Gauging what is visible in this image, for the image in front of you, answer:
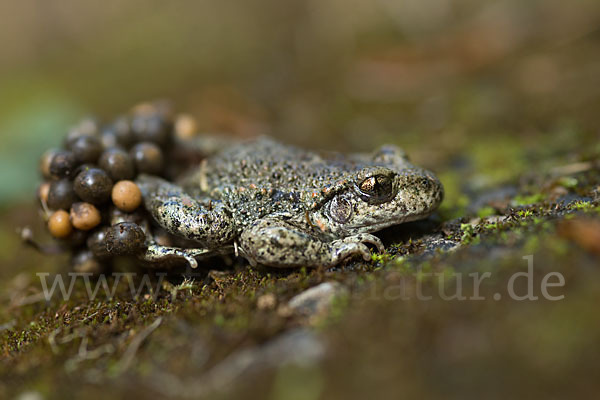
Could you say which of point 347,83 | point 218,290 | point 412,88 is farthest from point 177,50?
point 218,290

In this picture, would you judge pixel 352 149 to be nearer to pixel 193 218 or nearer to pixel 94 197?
pixel 193 218

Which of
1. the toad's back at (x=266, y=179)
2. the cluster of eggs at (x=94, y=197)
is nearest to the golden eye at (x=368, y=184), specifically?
the toad's back at (x=266, y=179)

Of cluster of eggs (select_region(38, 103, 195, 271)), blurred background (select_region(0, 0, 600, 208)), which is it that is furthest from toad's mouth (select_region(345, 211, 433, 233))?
blurred background (select_region(0, 0, 600, 208))

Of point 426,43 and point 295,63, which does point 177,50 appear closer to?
point 295,63

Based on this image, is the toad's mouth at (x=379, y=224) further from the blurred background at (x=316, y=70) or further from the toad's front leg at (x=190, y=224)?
the blurred background at (x=316, y=70)

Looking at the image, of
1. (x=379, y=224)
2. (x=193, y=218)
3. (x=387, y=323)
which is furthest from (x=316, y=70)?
(x=387, y=323)

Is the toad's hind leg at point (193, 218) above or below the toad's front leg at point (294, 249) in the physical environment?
above

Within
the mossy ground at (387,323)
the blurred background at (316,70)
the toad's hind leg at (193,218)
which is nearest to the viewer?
the mossy ground at (387,323)

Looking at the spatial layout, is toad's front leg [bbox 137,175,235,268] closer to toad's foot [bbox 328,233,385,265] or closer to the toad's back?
the toad's back

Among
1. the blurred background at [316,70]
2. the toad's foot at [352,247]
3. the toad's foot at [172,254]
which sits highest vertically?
the blurred background at [316,70]
